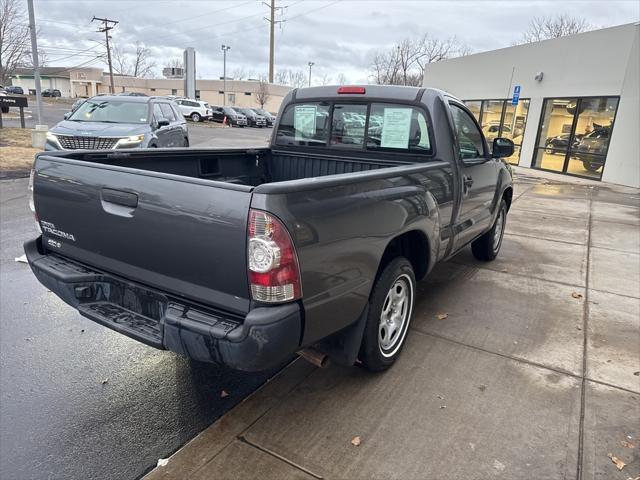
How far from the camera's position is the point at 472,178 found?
4.48 metres

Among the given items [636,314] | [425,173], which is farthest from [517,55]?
[425,173]

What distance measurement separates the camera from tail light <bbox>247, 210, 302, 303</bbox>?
2.13m

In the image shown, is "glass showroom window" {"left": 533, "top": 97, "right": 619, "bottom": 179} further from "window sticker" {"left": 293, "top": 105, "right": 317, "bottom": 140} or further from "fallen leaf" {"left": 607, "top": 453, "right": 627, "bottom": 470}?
"fallen leaf" {"left": 607, "top": 453, "right": 627, "bottom": 470}

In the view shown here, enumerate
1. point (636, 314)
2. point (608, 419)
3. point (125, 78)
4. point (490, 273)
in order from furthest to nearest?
1. point (125, 78)
2. point (490, 273)
3. point (636, 314)
4. point (608, 419)

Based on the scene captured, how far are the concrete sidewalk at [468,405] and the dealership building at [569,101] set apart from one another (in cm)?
1195

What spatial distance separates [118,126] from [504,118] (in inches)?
625

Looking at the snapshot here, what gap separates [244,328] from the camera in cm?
219

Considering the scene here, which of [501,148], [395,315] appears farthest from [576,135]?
[395,315]

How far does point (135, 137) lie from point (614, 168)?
555 inches

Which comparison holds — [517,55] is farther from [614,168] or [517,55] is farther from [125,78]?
[125,78]

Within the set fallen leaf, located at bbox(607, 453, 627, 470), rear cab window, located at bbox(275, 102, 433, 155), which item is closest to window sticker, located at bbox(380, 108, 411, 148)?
rear cab window, located at bbox(275, 102, 433, 155)

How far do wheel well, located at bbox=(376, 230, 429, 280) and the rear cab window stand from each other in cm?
87

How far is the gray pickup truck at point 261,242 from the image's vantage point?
7.23 feet

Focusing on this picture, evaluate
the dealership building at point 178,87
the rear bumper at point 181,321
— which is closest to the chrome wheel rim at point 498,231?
the rear bumper at point 181,321
